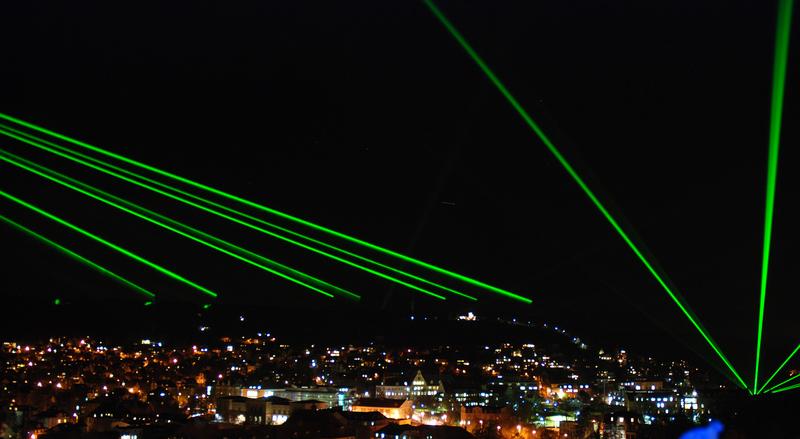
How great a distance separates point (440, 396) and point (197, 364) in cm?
1682

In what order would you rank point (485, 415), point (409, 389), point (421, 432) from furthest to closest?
1. point (409, 389)
2. point (485, 415)
3. point (421, 432)

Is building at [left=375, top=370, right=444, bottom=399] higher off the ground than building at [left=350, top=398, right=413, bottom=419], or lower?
higher

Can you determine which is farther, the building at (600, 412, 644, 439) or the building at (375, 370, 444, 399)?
the building at (375, 370, 444, 399)

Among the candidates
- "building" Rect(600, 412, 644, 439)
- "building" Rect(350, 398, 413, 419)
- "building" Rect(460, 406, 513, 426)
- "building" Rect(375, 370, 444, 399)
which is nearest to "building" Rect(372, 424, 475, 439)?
"building" Rect(460, 406, 513, 426)

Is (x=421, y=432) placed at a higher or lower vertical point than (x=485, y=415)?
lower

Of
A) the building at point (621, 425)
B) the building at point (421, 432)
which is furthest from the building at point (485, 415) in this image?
the building at point (421, 432)

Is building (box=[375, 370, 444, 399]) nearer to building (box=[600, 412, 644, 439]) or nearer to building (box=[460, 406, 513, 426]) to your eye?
Result: building (box=[460, 406, 513, 426])

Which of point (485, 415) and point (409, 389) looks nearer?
point (485, 415)

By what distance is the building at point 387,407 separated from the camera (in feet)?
100

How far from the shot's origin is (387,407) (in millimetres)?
31047

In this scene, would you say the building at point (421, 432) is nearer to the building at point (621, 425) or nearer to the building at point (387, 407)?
the building at point (387, 407)

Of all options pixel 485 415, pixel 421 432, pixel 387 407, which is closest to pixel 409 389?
pixel 387 407

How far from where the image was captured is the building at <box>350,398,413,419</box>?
30.5 meters

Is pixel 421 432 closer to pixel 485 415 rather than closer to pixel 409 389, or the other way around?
pixel 485 415
